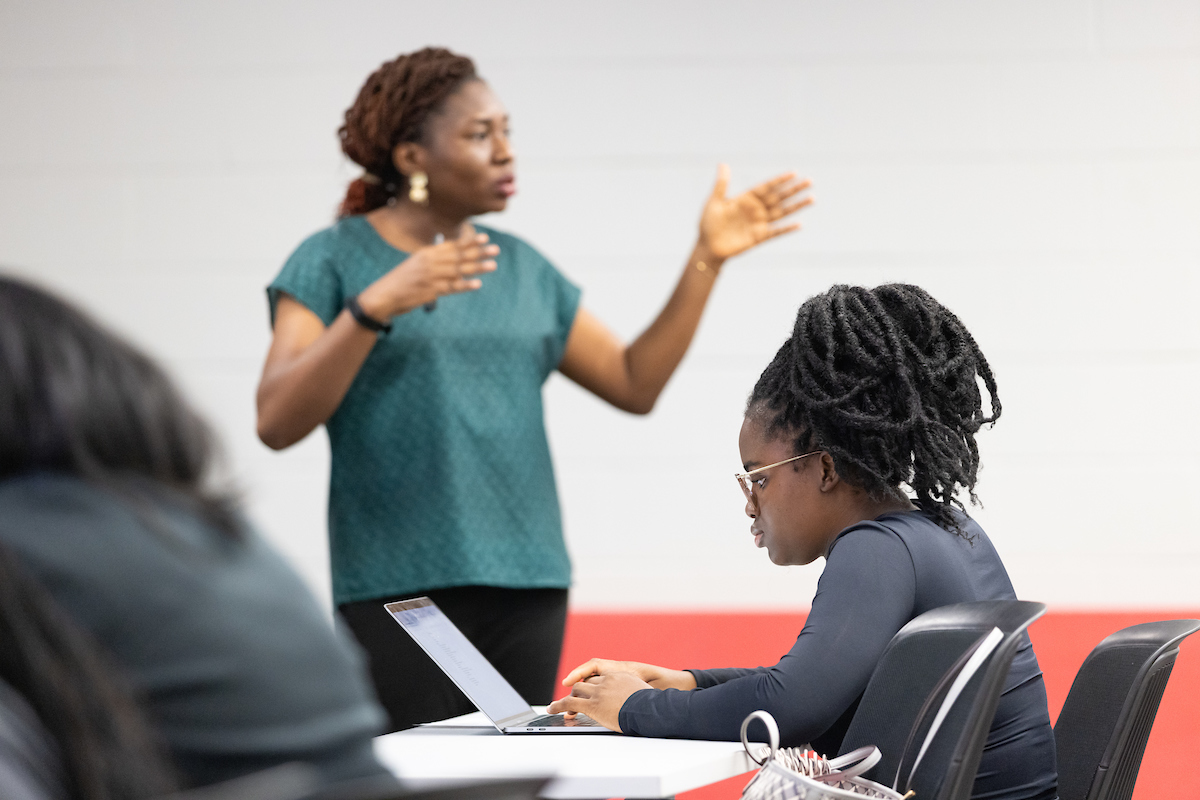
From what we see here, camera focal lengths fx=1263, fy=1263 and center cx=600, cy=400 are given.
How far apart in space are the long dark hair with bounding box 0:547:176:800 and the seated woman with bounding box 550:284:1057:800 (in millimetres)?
795

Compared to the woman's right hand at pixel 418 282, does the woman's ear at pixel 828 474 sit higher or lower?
lower

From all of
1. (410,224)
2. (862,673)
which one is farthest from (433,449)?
(862,673)

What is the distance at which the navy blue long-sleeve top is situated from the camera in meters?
1.37

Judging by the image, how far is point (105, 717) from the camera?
28.0 inches

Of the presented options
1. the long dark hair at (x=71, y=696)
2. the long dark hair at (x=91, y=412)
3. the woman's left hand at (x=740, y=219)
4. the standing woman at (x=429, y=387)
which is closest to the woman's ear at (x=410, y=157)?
the standing woman at (x=429, y=387)

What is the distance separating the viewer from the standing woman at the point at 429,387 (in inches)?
79.0

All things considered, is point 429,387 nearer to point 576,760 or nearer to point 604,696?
point 604,696

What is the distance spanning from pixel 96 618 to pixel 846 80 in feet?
8.85

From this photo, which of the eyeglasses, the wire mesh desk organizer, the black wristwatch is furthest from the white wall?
the wire mesh desk organizer

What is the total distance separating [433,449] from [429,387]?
0.10 meters

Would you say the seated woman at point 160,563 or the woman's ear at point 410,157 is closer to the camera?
the seated woman at point 160,563

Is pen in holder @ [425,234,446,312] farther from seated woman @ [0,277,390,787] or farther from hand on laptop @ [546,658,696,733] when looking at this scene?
seated woman @ [0,277,390,787]

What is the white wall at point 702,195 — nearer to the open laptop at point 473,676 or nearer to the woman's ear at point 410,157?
the woman's ear at point 410,157

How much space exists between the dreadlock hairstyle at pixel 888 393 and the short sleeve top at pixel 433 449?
58cm
